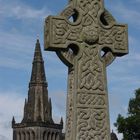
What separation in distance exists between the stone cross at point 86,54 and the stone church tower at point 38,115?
98.9m

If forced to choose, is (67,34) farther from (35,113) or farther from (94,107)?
(35,113)

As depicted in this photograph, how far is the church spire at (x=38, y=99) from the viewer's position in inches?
4348

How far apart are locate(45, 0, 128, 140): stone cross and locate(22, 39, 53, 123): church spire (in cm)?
9889

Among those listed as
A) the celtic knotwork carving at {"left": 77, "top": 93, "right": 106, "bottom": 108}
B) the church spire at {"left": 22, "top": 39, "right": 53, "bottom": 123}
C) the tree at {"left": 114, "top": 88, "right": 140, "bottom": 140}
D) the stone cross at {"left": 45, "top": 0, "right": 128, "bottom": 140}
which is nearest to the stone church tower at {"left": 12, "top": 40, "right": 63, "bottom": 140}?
the church spire at {"left": 22, "top": 39, "right": 53, "bottom": 123}

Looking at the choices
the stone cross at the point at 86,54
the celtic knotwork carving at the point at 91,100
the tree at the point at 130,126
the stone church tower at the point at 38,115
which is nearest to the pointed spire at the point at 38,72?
the stone church tower at the point at 38,115

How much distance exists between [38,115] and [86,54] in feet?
327

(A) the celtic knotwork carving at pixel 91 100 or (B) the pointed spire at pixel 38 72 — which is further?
(B) the pointed spire at pixel 38 72

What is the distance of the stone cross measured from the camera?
1092 cm

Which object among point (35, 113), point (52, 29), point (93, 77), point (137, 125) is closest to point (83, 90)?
point (93, 77)

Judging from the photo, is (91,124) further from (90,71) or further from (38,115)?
(38,115)

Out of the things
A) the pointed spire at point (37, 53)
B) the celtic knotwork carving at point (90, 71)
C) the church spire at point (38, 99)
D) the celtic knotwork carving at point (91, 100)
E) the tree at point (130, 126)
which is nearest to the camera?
the celtic knotwork carving at point (91, 100)

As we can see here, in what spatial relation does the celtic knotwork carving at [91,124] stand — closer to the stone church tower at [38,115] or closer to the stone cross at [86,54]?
the stone cross at [86,54]

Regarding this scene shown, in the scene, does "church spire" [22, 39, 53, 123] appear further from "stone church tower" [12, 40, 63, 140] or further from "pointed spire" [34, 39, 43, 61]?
"pointed spire" [34, 39, 43, 61]

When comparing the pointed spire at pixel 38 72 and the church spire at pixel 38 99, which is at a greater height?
the pointed spire at pixel 38 72
